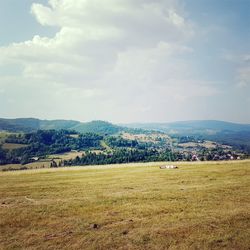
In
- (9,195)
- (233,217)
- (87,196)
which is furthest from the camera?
(9,195)

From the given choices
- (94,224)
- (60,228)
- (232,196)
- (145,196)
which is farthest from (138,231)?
(232,196)

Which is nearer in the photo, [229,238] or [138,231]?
[229,238]

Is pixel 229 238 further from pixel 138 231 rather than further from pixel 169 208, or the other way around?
pixel 169 208

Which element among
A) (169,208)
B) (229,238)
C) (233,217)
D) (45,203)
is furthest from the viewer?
(45,203)

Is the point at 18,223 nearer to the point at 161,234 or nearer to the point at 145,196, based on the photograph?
the point at 161,234

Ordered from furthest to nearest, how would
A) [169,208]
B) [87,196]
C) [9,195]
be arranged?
[9,195]
[87,196]
[169,208]

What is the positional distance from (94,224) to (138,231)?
426cm

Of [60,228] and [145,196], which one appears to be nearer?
[60,228]

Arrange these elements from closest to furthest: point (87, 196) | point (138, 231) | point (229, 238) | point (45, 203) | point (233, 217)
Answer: point (229, 238)
point (138, 231)
point (233, 217)
point (45, 203)
point (87, 196)

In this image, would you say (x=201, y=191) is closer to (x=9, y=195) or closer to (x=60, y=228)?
(x=60, y=228)

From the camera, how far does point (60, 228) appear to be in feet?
86.6

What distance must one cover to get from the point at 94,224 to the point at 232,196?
61.9ft

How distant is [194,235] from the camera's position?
2345 centimetres

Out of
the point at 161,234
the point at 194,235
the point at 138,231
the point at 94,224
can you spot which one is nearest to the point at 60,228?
the point at 94,224
